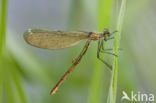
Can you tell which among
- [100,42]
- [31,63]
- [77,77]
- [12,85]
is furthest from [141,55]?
[12,85]

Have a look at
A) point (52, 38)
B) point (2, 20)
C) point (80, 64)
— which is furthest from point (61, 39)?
point (2, 20)

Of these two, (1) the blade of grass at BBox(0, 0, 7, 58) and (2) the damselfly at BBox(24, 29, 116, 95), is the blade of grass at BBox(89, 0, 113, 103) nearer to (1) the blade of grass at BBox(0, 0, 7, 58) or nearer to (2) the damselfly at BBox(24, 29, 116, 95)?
(2) the damselfly at BBox(24, 29, 116, 95)

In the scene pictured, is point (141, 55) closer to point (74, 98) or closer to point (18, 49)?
point (74, 98)

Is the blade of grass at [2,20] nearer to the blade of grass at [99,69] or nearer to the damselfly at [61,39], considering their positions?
the damselfly at [61,39]

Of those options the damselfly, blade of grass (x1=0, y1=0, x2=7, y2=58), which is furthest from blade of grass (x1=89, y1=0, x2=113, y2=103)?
blade of grass (x1=0, y1=0, x2=7, y2=58)

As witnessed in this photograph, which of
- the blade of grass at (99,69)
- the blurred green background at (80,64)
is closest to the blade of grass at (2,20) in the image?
the blurred green background at (80,64)

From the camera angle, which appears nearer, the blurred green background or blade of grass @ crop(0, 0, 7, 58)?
blade of grass @ crop(0, 0, 7, 58)

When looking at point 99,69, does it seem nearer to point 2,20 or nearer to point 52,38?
point 52,38
